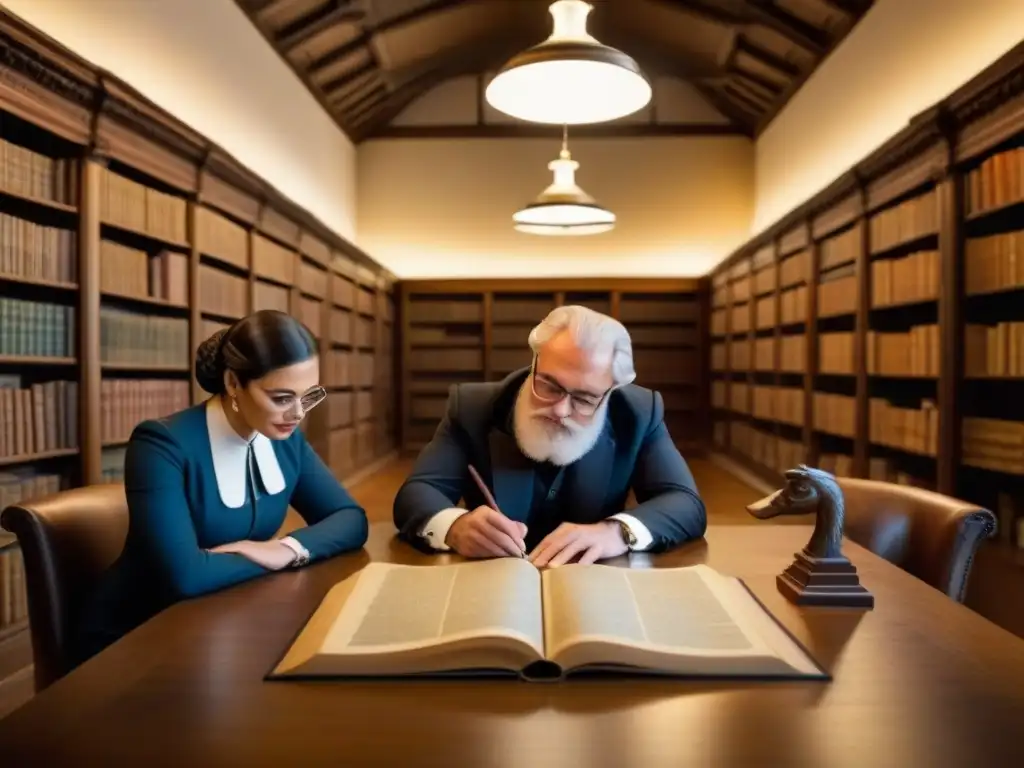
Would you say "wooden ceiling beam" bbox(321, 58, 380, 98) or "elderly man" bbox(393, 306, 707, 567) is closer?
"elderly man" bbox(393, 306, 707, 567)

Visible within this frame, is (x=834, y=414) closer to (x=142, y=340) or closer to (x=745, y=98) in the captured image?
(x=142, y=340)

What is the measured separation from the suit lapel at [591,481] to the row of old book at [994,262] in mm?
2343

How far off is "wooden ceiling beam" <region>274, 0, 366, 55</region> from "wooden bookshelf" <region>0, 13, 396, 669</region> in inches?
76.0

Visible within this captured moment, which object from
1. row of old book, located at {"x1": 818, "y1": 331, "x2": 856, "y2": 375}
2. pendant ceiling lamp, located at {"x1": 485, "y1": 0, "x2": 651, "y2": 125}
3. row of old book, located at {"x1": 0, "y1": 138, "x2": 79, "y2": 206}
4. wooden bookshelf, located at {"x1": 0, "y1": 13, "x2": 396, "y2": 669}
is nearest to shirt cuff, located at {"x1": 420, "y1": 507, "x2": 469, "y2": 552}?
pendant ceiling lamp, located at {"x1": 485, "y1": 0, "x2": 651, "y2": 125}

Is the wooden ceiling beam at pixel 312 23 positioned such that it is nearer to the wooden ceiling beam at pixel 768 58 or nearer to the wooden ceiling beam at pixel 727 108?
the wooden ceiling beam at pixel 768 58

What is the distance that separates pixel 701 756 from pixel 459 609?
0.45 meters

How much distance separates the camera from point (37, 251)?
11.0 ft

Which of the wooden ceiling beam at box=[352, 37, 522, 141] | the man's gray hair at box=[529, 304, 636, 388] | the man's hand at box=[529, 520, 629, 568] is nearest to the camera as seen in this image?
the man's hand at box=[529, 520, 629, 568]

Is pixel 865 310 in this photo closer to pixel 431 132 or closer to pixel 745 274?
pixel 745 274

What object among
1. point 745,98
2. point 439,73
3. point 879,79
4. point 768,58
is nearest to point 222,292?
point 879,79

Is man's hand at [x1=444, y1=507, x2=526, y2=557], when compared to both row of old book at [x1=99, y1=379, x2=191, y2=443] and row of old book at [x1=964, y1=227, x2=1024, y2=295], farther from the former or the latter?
row of old book at [x1=964, y1=227, x2=1024, y2=295]

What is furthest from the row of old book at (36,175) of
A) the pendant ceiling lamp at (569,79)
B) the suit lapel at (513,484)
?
the suit lapel at (513,484)

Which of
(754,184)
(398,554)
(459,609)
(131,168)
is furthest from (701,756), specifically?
(754,184)

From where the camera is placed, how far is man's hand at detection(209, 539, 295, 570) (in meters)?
1.62
